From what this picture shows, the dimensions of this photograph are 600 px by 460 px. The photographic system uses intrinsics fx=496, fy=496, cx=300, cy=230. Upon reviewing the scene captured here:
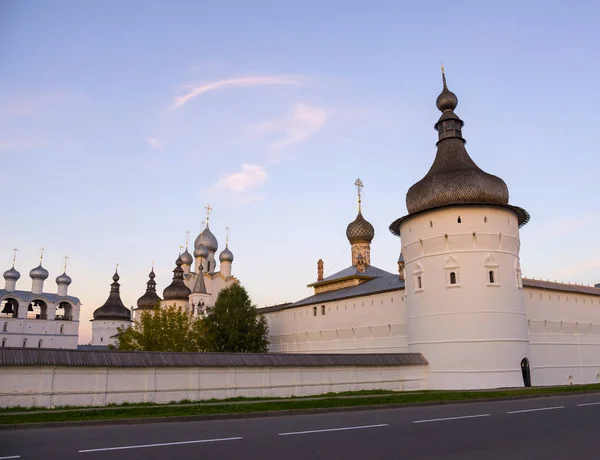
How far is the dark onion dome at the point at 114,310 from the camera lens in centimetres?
7281

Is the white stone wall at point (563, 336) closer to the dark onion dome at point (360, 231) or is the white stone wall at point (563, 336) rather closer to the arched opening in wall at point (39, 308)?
the dark onion dome at point (360, 231)

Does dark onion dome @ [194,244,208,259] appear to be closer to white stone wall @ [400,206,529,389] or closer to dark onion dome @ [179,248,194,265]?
dark onion dome @ [179,248,194,265]

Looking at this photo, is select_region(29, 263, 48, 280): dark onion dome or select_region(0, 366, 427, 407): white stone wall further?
select_region(29, 263, 48, 280): dark onion dome

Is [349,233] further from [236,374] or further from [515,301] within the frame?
[236,374]

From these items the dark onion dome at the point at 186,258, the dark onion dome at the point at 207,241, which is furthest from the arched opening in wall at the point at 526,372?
the dark onion dome at the point at 186,258

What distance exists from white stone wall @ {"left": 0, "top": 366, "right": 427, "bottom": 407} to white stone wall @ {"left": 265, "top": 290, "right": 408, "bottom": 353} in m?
9.63

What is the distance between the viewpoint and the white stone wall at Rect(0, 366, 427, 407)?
1367cm

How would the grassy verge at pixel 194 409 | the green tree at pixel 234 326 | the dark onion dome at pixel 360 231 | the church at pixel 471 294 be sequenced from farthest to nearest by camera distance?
the dark onion dome at pixel 360 231 < the green tree at pixel 234 326 < the church at pixel 471 294 < the grassy verge at pixel 194 409

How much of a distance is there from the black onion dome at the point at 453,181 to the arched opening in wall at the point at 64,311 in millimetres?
53539

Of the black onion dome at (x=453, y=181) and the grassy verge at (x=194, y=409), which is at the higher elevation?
the black onion dome at (x=453, y=181)

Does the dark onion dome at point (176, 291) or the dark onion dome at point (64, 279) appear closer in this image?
the dark onion dome at point (176, 291)

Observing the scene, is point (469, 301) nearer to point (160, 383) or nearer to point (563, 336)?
point (563, 336)

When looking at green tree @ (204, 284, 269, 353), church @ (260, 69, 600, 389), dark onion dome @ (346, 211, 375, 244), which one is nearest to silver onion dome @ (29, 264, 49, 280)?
green tree @ (204, 284, 269, 353)

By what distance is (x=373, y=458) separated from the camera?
6.86 metres
